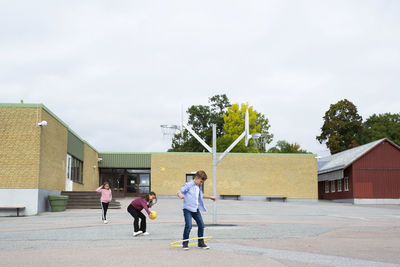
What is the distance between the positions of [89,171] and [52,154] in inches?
484

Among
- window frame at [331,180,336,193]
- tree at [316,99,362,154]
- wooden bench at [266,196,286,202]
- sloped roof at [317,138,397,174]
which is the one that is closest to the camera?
wooden bench at [266,196,286,202]

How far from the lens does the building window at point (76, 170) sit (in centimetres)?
3109

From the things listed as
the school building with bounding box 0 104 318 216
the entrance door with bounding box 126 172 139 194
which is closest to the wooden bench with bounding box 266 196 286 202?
the school building with bounding box 0 104 318 216

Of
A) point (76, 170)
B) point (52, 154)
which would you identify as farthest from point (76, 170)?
point (52, 154)

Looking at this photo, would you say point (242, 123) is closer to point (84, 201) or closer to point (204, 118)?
point (204, 118)

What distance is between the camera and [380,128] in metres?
60.0

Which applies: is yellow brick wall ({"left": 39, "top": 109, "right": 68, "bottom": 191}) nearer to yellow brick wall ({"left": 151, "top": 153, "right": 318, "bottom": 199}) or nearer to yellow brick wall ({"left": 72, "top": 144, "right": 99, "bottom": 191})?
yellow brick wall ({"left": 72, "top": 144, "right": 99, "bottom": 191})

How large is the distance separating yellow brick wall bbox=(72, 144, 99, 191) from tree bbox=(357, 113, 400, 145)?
37629 mm

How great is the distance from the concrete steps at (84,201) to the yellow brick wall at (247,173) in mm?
12334

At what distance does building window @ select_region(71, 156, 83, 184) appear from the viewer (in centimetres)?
3109

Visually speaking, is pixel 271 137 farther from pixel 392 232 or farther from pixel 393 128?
pixel 392 232

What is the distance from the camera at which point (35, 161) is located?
22.1 m

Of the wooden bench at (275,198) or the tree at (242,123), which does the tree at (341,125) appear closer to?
the tree at (242,123)

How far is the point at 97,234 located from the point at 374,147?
3325 cm
